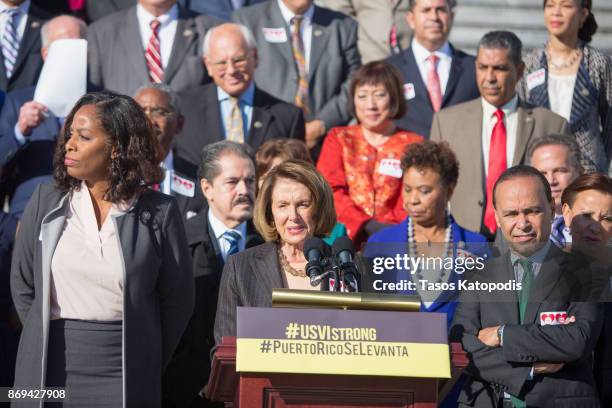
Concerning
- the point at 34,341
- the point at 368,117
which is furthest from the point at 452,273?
the point at 368,117

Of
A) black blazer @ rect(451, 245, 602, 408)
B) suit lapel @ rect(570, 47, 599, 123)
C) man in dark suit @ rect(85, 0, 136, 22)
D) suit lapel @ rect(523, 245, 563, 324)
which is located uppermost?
man in dark suit @ rect(85, 0, 136, 22)

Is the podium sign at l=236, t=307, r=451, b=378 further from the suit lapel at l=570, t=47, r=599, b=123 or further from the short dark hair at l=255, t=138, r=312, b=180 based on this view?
the suit lapel at l=570, t=47, r=599, b=123

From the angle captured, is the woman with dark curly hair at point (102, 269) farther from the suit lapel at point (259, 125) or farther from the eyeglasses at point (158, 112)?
the suit lapel at point (259, 125)

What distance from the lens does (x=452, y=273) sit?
170 inches

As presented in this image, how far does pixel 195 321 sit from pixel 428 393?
2.14m

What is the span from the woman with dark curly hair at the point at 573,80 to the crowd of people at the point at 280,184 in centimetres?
2

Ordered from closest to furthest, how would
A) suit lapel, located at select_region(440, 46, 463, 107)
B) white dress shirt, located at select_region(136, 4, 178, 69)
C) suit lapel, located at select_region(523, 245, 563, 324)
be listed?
1. suit lapel, located at select_region(523, 245, 563, 324)
2. suit lapel, located at select_region(440, 46, 463, 107)
3. white dress shirt, located at select_region(136, 4, 178, 69)

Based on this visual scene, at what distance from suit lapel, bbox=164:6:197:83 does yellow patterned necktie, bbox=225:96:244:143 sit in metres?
0.70

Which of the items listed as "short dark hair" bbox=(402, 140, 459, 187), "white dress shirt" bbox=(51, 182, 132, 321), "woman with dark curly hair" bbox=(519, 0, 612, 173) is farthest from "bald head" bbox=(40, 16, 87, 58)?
"white dress shirt" bbox=(51, 182, 132, 321)

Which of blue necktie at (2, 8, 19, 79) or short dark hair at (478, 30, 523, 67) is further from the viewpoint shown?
blue necktie at (2, 8, 19, 79)

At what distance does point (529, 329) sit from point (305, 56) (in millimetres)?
3992

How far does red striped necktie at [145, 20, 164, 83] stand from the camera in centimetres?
777

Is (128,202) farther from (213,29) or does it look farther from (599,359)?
(213,29)

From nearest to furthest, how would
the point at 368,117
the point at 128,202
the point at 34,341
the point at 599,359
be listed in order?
the point at 34,341 → the point at 128,202 → the point at 599,359 → the point at 368,117
